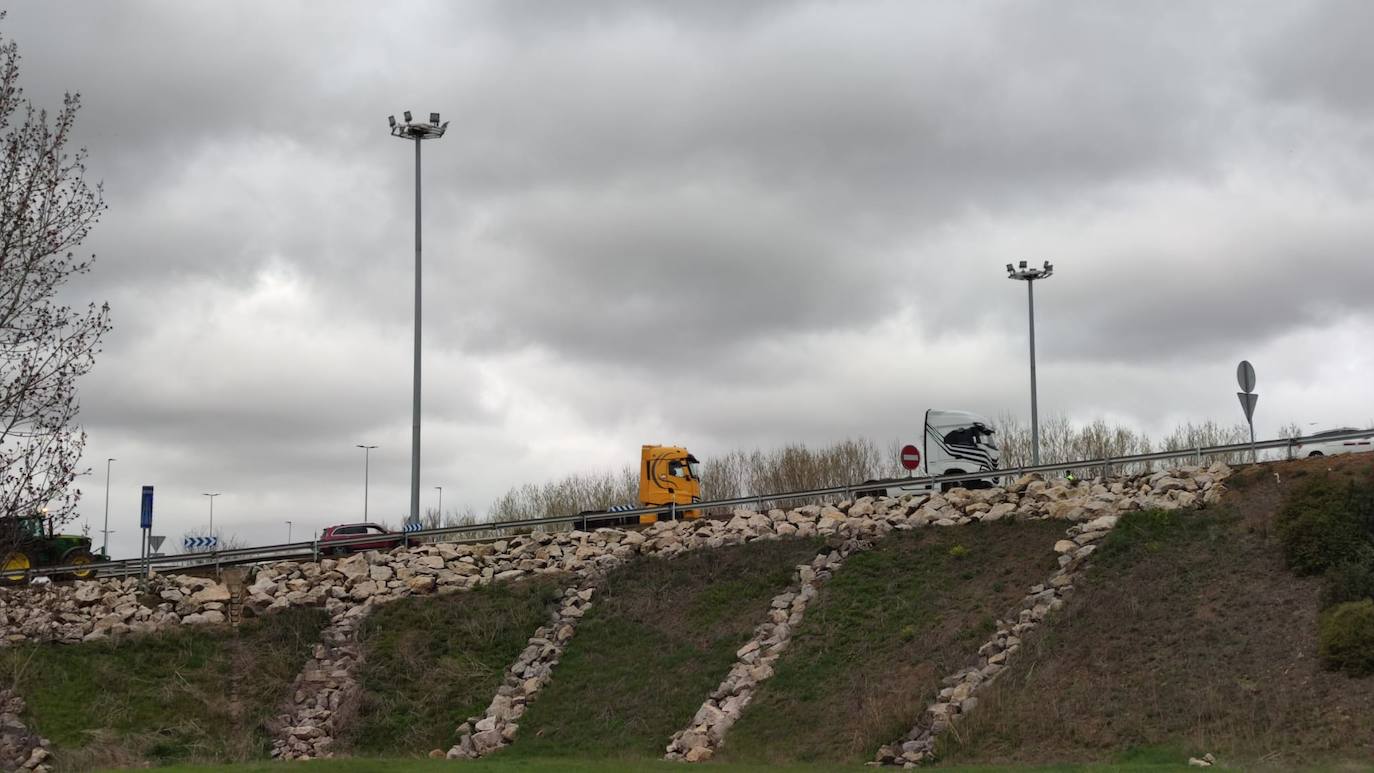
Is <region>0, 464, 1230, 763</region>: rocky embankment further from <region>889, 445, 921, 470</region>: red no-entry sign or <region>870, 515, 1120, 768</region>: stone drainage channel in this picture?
<region>889, 445, 921, 470</region>: red no-entry sign

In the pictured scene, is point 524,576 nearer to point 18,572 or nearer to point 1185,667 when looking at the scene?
point 18,572

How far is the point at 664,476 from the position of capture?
161 feet

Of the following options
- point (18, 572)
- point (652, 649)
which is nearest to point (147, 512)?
point (18, 572)

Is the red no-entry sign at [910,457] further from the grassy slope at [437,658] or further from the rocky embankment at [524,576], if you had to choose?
the grassy slope at [437,658]

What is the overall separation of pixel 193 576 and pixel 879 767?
26.2m

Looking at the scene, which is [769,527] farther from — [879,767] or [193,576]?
[193,576]

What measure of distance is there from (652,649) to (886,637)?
676 cm

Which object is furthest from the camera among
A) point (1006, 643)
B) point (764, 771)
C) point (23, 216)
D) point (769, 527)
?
point (769, 527)

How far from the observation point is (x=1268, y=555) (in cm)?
2898

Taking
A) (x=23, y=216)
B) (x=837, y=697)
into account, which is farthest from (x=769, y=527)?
(x=23, y=216)

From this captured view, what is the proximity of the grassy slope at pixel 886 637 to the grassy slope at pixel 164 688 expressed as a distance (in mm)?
13302

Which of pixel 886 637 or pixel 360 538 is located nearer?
pixel 886 637

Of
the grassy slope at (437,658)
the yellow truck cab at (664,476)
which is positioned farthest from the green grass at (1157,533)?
the yellow truck cab at (664,476)

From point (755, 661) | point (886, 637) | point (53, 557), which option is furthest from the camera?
point (53, 557)
